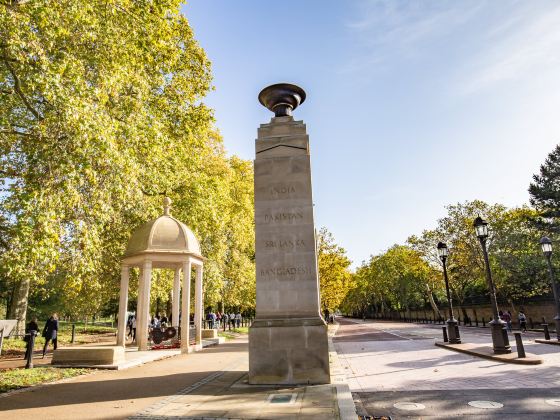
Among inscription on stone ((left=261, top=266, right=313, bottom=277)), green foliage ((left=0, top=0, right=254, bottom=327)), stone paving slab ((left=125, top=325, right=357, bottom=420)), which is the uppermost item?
green foliage ((left=0, top=0, right=254, bottom=327))

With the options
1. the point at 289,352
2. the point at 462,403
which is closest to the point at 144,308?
the point at 289,352

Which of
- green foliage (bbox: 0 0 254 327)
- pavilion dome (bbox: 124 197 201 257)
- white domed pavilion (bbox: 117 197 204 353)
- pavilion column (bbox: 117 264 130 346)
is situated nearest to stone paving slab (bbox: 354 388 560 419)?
green foliage (bbox: 0 0 254 327)

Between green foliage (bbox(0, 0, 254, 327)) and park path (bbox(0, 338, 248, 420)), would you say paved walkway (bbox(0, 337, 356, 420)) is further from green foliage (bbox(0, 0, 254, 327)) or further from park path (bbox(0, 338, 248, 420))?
green foliage (bbox(0, 0, 254, 327))

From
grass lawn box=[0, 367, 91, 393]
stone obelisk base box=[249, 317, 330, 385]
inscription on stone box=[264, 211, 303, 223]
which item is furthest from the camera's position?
inscription on stone box=[264, 211, 303, 223]

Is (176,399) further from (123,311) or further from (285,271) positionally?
(123,311)

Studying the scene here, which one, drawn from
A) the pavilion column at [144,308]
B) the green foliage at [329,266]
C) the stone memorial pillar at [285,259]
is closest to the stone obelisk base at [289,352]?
the stone memorial pillar at [285,259]

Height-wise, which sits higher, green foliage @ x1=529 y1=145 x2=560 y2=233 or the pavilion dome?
green foliage @ x1=529 y1=145 x2=560 y2=233

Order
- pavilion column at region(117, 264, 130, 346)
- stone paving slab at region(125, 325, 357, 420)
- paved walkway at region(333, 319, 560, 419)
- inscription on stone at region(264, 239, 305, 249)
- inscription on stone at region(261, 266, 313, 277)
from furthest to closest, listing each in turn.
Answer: pavilion column at region(117, 264, 130, 346)
inscription on stone at region(264, 239, 305, 249)
inscription on stone at region(261, 266, 313, 277)
paved walkway at region(333, 319, 560, 419)
stone paving slab at region(125, 325, 357, 420)

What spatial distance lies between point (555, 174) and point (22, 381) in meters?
45.3

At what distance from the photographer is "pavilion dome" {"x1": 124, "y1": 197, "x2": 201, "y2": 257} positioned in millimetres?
15836

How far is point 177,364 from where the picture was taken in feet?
40.2

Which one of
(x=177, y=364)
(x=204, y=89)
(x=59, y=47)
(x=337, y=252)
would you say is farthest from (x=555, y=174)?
(x=59, y=47)

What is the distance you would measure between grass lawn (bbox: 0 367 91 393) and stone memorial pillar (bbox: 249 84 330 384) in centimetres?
529

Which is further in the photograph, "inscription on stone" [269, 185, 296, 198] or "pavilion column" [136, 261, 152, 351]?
"pavilion column" [136, 261, 152, 351]
